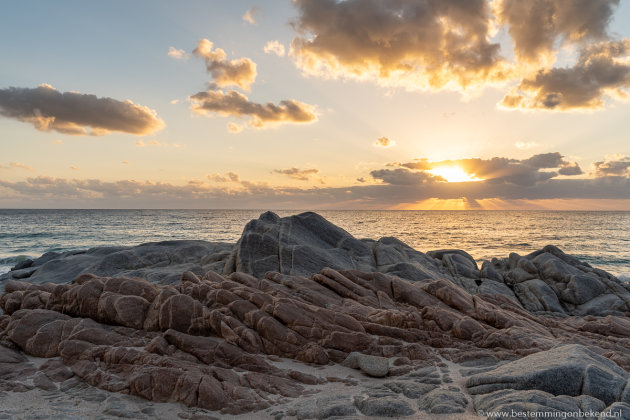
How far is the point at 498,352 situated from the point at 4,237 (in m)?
92.5

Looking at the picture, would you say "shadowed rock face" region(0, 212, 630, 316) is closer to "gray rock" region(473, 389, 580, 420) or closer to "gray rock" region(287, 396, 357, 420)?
"gray rock" region(287, 396, 357, 420)

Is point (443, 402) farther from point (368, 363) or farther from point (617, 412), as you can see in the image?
point (617, 412)

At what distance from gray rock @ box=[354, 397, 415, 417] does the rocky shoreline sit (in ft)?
0.11

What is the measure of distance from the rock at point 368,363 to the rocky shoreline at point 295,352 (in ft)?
0.15

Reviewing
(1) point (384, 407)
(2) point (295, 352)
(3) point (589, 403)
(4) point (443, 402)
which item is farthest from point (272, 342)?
(3) point (589, 403)

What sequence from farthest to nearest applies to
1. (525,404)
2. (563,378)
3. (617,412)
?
(563,378), (525,404), (617,412)

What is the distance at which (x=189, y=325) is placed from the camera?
473 inches

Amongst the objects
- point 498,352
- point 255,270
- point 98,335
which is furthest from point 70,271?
point 498,352

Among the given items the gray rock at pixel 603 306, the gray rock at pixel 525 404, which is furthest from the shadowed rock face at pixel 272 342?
the gray rock at pixel 603 306

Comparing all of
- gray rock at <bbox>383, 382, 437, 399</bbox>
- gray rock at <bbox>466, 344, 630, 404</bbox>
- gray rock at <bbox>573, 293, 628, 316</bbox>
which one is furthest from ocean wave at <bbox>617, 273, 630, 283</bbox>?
gray rock at <bbox>383, 382, 437, 399</bbox>

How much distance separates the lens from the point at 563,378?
7.95 metres

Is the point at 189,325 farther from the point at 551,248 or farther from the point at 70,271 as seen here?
the point at 551,248

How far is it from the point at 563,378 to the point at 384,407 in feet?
13.8

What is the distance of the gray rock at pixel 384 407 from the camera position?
8.01 metres
